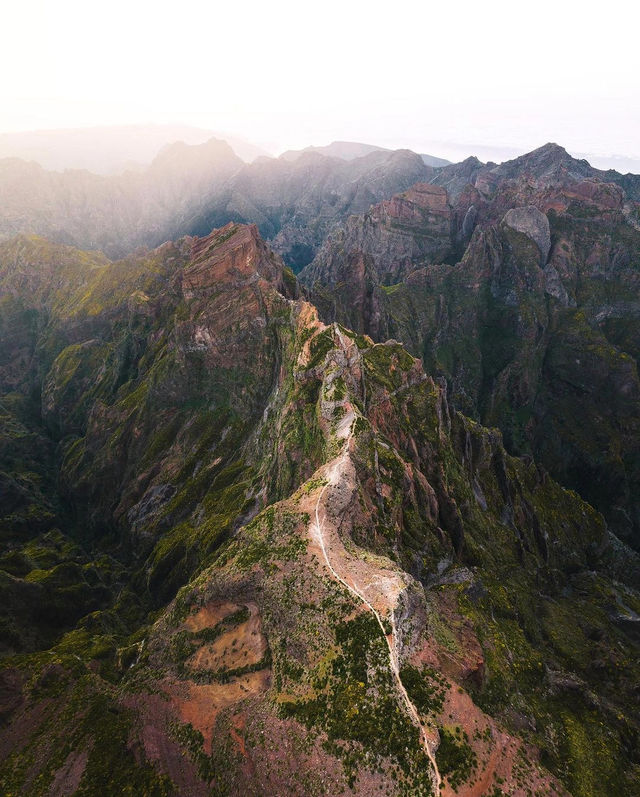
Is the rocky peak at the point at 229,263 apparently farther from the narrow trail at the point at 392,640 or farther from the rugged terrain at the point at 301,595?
the narrow trail at the point at 392,640

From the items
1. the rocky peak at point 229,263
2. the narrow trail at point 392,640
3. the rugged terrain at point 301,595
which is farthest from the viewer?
the rocky peak at point 229,263

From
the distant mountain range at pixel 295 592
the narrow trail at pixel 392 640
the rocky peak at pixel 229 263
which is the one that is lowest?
the distant mountain range at pixel 295 592

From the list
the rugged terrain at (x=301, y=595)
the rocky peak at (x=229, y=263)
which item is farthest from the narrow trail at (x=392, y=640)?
the rocky peak at (x=229, y=263)

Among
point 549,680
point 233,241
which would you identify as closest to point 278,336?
point 233,241

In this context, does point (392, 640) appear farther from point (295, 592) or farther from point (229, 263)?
point (229, 263)

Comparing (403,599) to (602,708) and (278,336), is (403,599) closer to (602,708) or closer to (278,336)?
(602,708)

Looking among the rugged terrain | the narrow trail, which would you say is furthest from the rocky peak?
the narrow trail

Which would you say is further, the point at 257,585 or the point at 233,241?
the point at 233,241

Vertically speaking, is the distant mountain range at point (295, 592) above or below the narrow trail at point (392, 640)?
below
